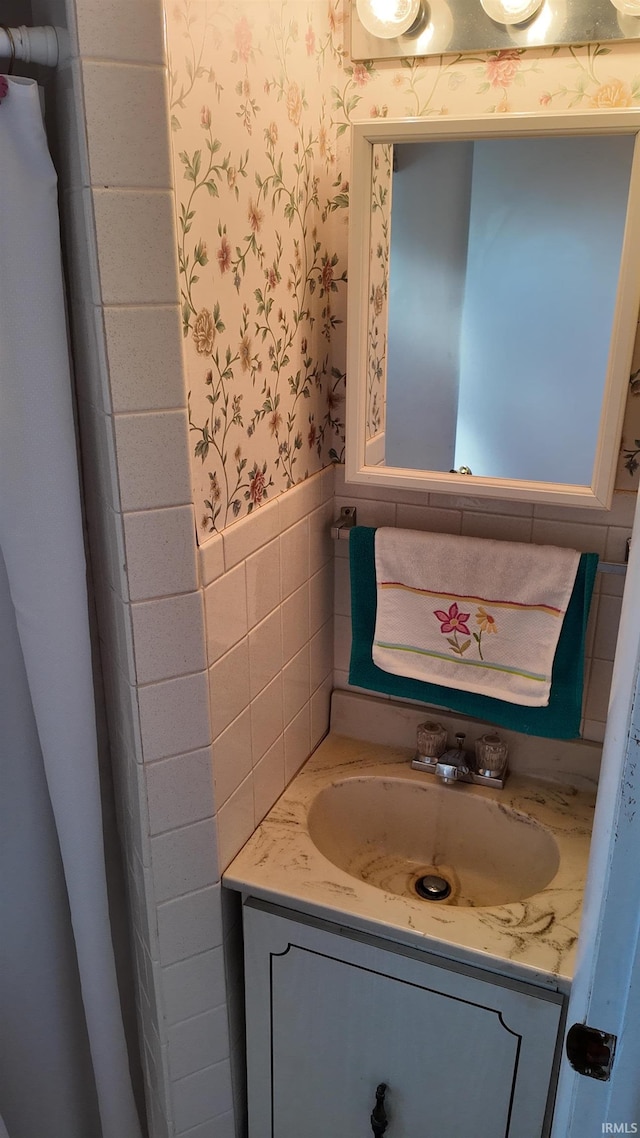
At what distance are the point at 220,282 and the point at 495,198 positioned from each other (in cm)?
49

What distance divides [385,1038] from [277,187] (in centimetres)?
133

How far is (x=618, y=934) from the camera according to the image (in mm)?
715

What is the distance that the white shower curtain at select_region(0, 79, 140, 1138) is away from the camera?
3.09 ft

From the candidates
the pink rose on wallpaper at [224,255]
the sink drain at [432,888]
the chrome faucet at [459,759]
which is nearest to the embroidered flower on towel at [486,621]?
the chrome faucet at [459,759]

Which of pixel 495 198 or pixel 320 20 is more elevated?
pixel 320 20

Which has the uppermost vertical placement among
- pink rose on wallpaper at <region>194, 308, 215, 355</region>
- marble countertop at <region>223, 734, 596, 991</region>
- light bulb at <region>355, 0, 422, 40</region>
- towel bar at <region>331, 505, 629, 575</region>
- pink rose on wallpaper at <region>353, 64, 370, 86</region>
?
light bulb at <region>355, 0, 422, 40</region>

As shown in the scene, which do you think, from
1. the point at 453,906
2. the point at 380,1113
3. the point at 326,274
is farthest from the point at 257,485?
the point at 380,1113

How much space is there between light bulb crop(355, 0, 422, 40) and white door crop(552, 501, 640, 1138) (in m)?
0.93

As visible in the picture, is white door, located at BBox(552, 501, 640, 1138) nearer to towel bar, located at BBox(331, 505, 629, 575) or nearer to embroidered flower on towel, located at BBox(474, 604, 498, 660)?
embroidered flower on towel, located at BBox(474, 604, 498, 660)

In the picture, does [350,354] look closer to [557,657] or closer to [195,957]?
[557,657]

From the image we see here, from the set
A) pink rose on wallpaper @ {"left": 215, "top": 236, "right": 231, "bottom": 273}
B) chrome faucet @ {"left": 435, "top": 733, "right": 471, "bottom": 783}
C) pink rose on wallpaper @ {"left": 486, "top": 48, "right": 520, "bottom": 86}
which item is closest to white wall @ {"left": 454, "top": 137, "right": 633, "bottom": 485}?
pink rose on wallpaper @ {"left": 486, "top": 48, "right": 520, "bottom": 86}

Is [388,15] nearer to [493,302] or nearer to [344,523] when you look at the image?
[493,302]

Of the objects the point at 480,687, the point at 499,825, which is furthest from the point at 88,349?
the point at 499,825

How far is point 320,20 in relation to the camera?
4.13 ft
